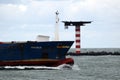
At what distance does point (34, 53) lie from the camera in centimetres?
7881

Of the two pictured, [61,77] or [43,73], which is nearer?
[61,77]

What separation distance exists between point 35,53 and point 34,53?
154mm

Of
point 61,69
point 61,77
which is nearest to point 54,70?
point 61,69

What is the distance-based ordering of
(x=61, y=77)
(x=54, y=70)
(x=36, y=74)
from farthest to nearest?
(x=54, y=70)
(x=36, y=74)
(x=61, y=77)

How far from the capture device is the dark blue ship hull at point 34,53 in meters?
78.8

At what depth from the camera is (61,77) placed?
2591 inches

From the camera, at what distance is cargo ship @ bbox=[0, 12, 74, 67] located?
78750 millimetres

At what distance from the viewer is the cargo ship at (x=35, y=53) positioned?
78.8 metres

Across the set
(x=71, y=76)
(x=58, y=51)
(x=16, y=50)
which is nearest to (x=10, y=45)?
(x=16, y=50)

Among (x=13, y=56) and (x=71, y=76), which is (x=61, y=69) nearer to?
(x=13, y=56)

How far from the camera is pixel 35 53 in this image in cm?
7875

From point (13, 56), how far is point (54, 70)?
246 inches

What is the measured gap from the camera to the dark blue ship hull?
258 ft

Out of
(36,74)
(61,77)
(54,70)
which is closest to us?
(61,77)
